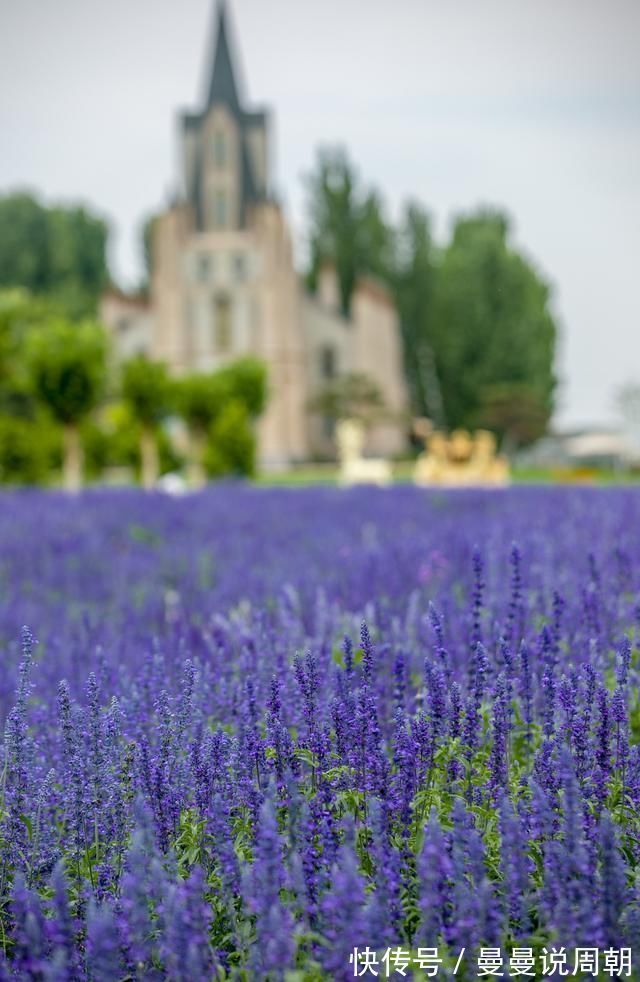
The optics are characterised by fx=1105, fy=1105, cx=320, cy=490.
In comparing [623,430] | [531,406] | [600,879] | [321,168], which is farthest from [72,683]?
[321,168]

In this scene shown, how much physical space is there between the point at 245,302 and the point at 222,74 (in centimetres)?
1427

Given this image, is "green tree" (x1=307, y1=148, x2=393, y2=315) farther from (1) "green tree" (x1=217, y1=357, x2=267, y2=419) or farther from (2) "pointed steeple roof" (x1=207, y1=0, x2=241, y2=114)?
(1) "green tree" (x1=217, y1=357, x2=267, y2=419)

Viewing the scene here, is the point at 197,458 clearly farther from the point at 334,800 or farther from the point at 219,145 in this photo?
the point at 219,145

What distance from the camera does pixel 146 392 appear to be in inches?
1069

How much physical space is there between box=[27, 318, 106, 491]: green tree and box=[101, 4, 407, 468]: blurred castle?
115ft

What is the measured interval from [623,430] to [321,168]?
83.5 feet

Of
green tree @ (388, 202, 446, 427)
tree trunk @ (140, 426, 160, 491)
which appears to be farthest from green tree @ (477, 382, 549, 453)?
tree trunk @ (140, 426, 160, 491)

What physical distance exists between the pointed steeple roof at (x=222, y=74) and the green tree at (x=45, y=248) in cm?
1396

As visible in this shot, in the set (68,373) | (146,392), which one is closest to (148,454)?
(146,392)

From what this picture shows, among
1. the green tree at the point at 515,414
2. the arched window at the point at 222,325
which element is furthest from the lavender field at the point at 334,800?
the arched window at the point at 222,325

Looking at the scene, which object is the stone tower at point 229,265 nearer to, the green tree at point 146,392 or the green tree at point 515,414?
the green tree at point 515,414

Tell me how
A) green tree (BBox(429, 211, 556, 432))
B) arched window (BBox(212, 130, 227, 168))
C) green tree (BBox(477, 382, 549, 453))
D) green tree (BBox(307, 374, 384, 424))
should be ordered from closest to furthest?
1. green tree (BBox(477, 382, 549, 453))
2. green tree (BBox(429, 211, 556, 432))
3. green tree (BBox(307, 374, 384, 424))
4. arched window (BBox(212, 130, 227, 168))

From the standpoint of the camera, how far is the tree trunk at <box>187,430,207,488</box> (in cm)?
2796

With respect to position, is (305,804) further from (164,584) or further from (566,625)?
(164,584)
